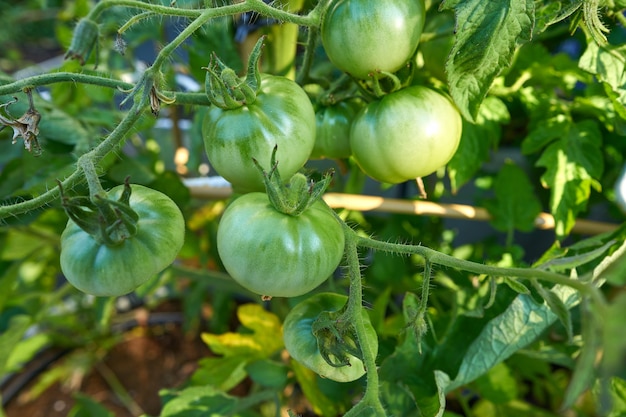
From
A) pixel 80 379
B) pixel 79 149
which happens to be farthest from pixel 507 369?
pixel 80 379

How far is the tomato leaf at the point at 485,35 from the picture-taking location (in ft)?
1.39

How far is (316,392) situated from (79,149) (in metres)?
0.45

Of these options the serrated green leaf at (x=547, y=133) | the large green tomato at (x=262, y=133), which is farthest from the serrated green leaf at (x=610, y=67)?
the large green tomato at (x=262, y=133)

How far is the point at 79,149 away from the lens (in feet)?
2.16

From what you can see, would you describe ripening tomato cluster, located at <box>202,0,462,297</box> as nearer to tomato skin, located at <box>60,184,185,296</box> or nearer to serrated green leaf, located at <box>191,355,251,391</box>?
tomato skin, located at <box>60,184,185,296</box>

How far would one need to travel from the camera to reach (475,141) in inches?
24.9

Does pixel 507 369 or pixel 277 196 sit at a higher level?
pixel 277 196

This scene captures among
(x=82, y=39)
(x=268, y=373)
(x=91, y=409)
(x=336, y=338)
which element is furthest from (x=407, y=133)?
(x=91, y=409)

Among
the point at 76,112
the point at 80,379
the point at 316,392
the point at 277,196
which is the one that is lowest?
the point at 80,379

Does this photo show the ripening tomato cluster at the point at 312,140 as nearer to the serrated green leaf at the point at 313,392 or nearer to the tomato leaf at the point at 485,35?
the tomato leaf at the point at 485,35

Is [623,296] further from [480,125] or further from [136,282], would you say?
[480,125]

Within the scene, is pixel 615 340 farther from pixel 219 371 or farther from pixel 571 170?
pixel 219 371

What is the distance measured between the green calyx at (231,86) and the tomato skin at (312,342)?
0.64 feet

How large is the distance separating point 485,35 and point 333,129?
177mm
